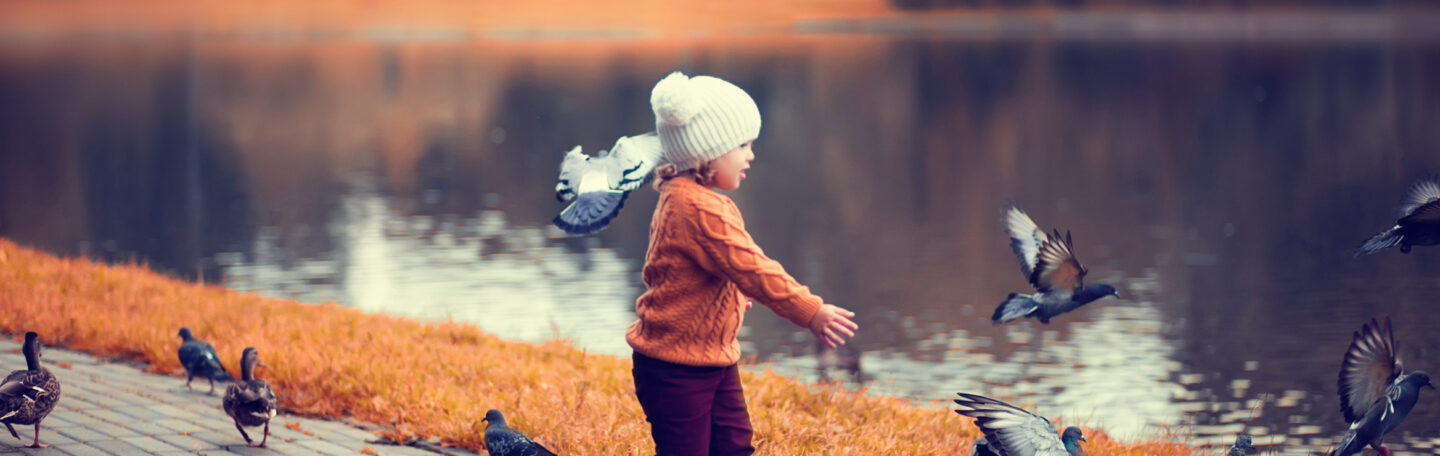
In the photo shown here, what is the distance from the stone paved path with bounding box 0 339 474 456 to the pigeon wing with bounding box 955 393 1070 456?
300 cm

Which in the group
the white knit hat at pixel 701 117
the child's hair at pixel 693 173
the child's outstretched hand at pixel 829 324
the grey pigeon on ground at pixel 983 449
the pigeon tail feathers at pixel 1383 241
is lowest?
the grey pigeon on ground at pixel 983 449

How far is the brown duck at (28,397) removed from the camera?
248 inches

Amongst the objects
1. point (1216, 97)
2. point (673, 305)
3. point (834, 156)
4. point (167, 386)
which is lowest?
point (167, 386)

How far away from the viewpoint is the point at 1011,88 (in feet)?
309

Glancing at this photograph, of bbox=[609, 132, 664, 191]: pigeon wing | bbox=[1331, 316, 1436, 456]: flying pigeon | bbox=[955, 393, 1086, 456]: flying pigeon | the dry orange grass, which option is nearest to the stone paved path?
the dry orange grass

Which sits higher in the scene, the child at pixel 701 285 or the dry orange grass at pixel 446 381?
the child at pixel 701 285

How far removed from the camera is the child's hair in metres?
4.76

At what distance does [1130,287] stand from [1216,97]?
187 feet

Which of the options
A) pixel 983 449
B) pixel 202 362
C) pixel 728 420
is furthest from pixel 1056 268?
pixel 202 362

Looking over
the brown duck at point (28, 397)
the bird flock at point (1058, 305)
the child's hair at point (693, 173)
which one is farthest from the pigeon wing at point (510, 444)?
the brown duck at point (28, 397)

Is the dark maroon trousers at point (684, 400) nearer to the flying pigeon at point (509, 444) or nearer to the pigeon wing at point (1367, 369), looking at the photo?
the flying pigeon at point (509, 444)

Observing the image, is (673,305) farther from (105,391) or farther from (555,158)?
(555,158)

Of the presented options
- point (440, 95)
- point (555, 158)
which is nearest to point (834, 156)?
point (555, 158)

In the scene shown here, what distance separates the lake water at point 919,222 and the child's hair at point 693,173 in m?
1.51
